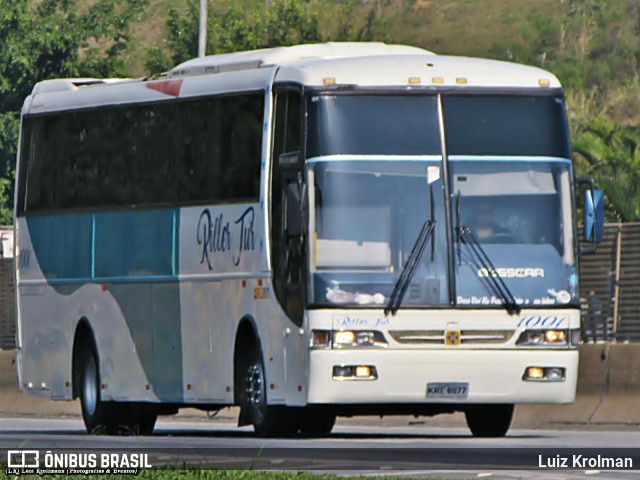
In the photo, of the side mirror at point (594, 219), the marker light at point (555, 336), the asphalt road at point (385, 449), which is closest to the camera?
the asphalt road at point (385, 449)

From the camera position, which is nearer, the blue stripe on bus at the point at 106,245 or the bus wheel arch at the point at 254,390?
the bus wheel arch at the point at 254,390

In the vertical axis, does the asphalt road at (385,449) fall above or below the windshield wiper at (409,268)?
below

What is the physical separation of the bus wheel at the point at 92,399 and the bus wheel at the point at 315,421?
3.49 m

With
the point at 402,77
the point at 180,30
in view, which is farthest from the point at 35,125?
the point at 180,30

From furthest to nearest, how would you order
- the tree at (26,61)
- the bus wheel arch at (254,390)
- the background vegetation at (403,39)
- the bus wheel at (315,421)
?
the tree at (26,61)
the background vegetation at (403,39)
the bus wheel at (315,421)
the bus wheel arch at (254,390)

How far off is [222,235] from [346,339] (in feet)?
7.66

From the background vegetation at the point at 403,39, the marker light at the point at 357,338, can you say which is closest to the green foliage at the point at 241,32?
the background vegetation at the point at 403,39

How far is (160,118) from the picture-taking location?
74.8ft

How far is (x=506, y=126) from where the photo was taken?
2055 cm

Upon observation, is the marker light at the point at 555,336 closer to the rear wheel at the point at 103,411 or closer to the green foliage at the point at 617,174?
the rear wheel at the point at 103,411

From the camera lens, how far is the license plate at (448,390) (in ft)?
64.7

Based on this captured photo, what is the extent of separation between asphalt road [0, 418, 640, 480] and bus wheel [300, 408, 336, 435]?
0.13 m
